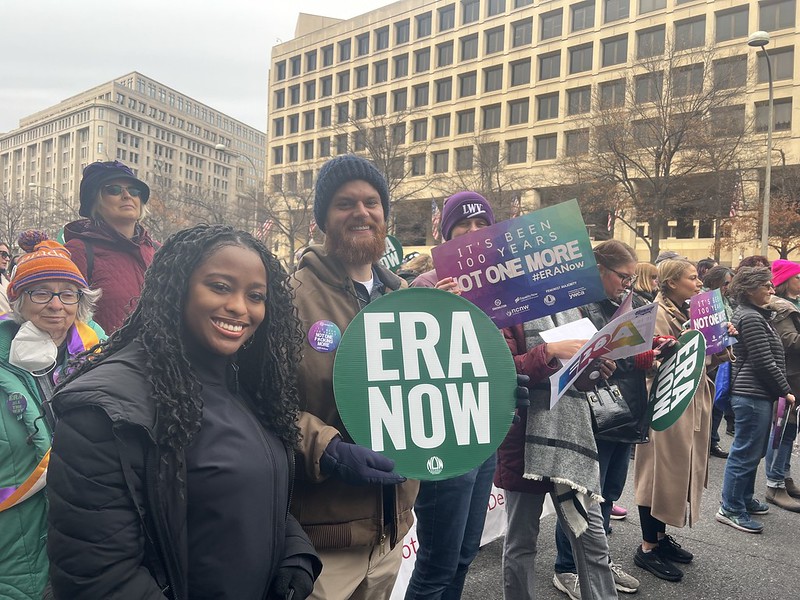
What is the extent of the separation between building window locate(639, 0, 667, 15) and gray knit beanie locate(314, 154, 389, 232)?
4371cm

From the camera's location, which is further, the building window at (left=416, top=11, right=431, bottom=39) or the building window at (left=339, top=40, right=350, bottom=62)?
the building window at (left=339, top=40, right=350, bottom=62)

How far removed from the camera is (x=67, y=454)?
114 centimetres

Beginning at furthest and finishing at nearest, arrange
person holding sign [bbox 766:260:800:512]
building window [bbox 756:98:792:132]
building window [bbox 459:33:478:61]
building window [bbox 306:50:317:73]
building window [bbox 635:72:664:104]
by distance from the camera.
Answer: building window [bbox 306:50:317:73] → building window [bbox 459:33:478:61] → building window [bbox 756:98:792:132] → building window [bbox 635:72:664:104] → person holding sign [bbox 766:260:800:512]

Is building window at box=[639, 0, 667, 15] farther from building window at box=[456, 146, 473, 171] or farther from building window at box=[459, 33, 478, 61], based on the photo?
building window at box=[456, 146, 473, 171]

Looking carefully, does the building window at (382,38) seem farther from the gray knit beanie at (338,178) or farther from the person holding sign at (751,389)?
the gray knit beanie at (338,178)

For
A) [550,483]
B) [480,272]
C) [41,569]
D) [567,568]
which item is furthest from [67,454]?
[567,568]

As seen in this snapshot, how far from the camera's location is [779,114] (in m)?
32.7

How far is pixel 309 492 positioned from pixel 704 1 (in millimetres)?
43127

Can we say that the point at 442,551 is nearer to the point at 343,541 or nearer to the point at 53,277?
the point at 343,541

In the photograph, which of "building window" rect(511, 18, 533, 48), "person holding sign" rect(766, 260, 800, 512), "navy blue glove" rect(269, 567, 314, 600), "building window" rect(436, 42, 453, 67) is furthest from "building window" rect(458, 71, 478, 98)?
"navy blue glove" rect(269, 567, 314, 600)

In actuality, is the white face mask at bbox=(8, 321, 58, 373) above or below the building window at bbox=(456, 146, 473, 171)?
below

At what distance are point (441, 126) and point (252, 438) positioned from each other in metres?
49.0

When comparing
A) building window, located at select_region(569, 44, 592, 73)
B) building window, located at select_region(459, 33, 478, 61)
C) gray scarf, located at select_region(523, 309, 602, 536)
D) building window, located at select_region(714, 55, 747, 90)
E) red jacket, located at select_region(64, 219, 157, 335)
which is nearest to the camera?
gray scarf, located at select_region(523, 309, 602, 536)

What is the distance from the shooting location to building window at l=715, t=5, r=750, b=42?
34.2 m
